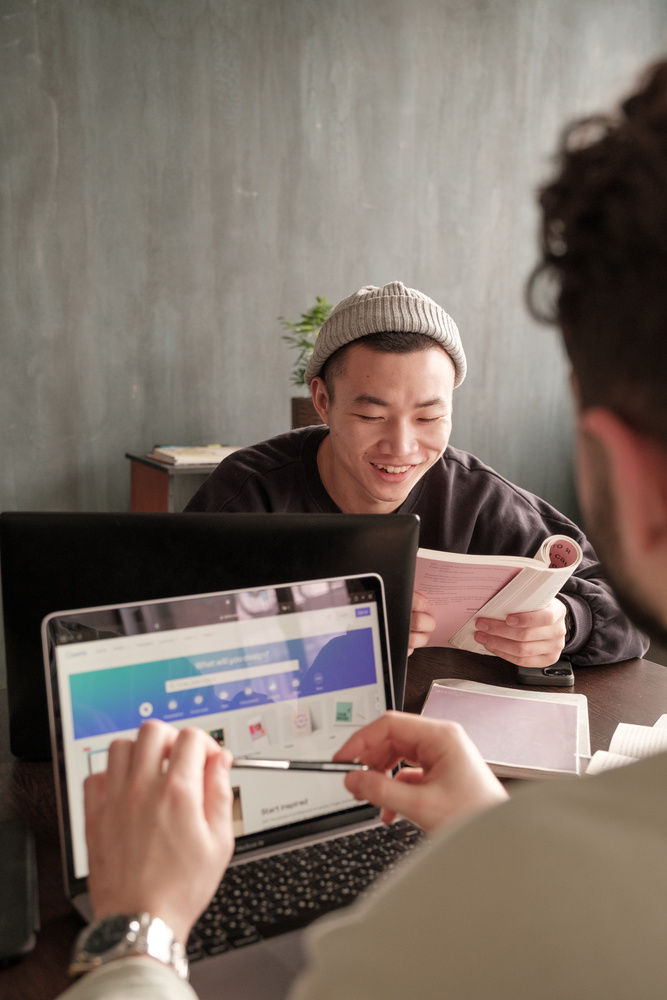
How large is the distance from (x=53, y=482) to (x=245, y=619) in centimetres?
242

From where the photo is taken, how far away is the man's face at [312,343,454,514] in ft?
4.66

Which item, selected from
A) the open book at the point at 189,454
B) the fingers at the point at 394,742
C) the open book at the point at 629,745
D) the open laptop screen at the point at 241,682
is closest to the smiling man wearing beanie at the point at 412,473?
the open book at the point at 629,745

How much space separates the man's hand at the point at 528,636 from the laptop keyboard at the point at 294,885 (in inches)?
18.3

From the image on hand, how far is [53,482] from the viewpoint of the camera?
3.01 metres

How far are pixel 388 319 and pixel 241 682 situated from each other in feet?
2.70

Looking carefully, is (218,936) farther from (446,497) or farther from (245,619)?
(446,497)

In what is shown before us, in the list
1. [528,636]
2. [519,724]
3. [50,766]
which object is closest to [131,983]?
[50,766]

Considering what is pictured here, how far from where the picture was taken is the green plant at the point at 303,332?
3133mm

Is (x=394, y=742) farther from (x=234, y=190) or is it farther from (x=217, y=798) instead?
(x=234, y=190)

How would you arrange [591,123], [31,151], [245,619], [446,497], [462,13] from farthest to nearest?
[462,13] < [31,151] < [446,497] < [245,619] < [591,123]

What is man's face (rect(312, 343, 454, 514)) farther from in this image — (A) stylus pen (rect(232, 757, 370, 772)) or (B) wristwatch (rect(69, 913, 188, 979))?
(B) wristwatch (rect(69, 913, 188, 979))

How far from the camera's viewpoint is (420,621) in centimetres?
119

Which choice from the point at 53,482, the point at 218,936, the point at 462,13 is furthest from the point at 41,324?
the point at 218,936

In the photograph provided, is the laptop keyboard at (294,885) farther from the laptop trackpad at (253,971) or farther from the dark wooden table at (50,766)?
the dark wooden table at (50,766)
